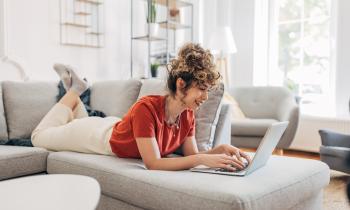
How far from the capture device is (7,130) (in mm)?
2367

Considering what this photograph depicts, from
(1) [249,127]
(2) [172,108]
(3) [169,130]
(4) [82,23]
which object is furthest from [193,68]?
(4) [82,23]

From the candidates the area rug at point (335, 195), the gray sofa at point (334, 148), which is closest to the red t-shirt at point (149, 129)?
the area rug at point (335, 195)

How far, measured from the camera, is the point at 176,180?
127cm

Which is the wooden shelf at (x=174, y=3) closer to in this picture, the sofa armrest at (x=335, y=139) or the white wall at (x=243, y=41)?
the white wall at (x=243, y=41)

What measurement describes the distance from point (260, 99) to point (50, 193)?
296 centimetres

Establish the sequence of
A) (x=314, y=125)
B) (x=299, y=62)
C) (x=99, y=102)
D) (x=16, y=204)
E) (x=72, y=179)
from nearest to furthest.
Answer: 1. (x=16, y=204)
2. (x=72, y=179)
3. (x=99, y=102)
4. (x=314, y=125)
5. (x=299, y=62)

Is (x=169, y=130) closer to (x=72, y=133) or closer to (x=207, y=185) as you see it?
(x=207, y=185)

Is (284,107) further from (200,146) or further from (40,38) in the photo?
(40,38)

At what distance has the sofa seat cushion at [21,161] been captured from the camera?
185 centimetres

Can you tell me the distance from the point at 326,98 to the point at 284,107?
100 centimetres

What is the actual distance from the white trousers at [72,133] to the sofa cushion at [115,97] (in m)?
0.26

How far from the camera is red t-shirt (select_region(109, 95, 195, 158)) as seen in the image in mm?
1459

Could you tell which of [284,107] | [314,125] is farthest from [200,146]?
[314,125]

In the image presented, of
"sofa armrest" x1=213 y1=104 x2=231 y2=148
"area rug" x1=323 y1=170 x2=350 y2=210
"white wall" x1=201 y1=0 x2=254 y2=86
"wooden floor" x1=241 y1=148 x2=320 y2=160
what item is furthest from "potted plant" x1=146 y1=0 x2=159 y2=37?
"area rug" x1=323 y1=170 x2=350 y2=210
